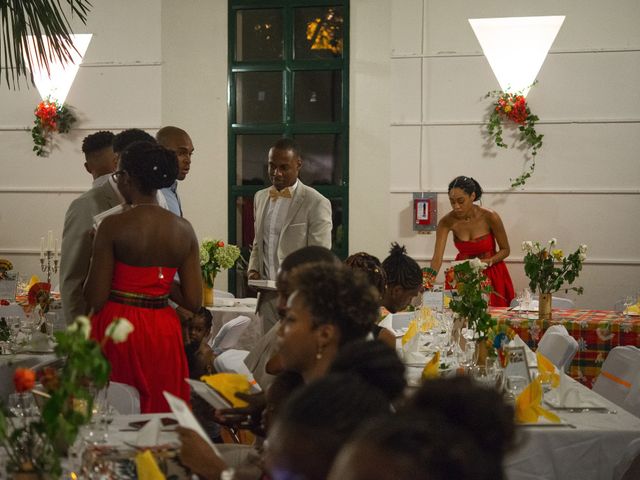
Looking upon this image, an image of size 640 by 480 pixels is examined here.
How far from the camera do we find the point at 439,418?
3.65 ft

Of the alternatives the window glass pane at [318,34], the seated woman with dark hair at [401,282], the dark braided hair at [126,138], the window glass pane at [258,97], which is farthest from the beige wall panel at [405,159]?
the dark braided hair at [126,138]

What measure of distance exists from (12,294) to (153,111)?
3484 millimetres

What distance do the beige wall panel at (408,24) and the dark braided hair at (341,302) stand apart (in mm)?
6385

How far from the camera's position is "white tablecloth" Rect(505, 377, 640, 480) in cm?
277

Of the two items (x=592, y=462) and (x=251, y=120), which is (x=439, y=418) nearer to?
(x=592, y=462)

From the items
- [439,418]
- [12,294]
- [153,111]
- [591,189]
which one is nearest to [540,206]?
[591,189]

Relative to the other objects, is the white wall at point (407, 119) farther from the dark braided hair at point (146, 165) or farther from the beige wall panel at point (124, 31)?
the dark braided hair at point (146, 165)

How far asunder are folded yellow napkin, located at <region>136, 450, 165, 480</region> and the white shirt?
13.7 feet

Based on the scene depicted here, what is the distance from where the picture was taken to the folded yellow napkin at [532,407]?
2.87 meters

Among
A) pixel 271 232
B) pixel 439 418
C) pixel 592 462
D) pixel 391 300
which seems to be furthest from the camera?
pixel 271 232

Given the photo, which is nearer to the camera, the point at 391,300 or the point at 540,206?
the point at 391,300

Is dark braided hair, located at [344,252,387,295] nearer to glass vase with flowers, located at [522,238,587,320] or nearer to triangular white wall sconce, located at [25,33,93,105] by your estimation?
glass vase with flowers, located at [522,238,587,320]

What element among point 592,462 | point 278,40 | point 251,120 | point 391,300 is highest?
point 278,40

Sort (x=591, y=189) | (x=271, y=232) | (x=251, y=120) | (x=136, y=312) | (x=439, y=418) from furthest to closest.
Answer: (x=251, y=120) < (x=591, y=189) < (x=271, y=232) < (x=136, y=312) < (x=439, y=418)
